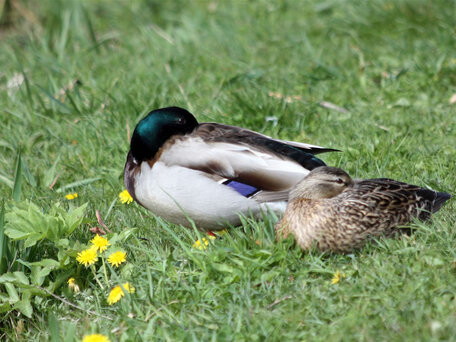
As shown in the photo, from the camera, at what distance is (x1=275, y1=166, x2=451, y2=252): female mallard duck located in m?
2.99

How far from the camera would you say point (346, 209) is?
304 centimetres

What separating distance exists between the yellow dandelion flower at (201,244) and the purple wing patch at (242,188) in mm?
328

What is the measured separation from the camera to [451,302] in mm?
2559

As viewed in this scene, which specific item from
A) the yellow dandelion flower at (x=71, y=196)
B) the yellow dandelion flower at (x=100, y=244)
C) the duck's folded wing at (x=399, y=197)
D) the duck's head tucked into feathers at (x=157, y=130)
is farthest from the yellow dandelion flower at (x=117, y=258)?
the duck's folded wing at (x=399, y=197)

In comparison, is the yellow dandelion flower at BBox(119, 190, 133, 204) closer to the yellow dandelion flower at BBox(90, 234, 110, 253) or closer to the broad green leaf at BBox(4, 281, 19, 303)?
the yellow dandelion flower at BBox(90, 234, 110, 253)

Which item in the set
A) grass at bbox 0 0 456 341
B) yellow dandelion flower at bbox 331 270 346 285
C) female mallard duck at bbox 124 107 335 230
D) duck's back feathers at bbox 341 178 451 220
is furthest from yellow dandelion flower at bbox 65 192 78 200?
yellow dandelion flower at bbox 331 270 346 285

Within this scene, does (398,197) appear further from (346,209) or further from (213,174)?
(213,174)

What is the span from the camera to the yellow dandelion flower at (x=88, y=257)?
318 cm

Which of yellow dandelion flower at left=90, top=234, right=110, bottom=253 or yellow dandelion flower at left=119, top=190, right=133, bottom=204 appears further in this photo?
yellow dandelion flower at left=119, top=190, right=133, bottom=204

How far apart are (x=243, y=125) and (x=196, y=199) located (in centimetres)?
141

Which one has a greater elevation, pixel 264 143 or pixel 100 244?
pixel 264 143

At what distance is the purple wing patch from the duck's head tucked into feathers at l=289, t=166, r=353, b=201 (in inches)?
11.5

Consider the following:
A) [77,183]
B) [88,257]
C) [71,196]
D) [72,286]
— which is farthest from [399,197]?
[77,183]

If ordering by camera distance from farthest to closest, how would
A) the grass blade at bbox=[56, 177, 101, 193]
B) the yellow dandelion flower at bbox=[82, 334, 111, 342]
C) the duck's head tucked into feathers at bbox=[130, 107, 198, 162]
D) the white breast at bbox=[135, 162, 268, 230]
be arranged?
1. the grass blade at bbox=[56, 177, 101, 193]
2. the duck's head tucked into feathers at bbox=[130, 107, 198, 162]
3. the white breast at bbox=[135, 162, 268, 230]
4. the yellow dandelion flower at bbox=[82, 334, 111, 342]
